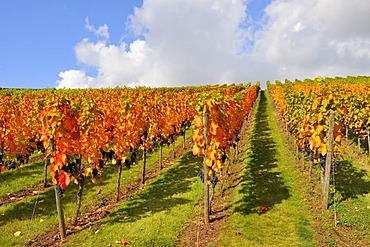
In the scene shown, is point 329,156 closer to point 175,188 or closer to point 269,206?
point 269,206

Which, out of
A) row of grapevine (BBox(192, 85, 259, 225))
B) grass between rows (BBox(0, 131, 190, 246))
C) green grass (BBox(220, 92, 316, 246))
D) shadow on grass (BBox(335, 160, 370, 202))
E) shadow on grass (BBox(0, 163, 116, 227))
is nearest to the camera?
green grass (BBox(220, 92, 316, 246))

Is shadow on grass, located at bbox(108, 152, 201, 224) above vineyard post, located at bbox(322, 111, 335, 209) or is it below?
below

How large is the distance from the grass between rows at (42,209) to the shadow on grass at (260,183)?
524 cm

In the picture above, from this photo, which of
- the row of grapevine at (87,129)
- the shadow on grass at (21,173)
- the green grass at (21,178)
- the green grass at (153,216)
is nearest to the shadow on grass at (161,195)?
the green grass at (153,216)

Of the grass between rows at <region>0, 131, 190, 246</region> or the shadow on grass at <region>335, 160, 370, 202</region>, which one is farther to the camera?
the shadow on grass at <region>335, 160, 370, 202</region>

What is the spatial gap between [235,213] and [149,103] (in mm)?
8119

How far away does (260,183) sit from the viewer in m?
13.2

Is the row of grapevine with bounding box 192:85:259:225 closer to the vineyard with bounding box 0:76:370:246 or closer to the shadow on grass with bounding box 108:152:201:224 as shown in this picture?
the vineyard with bounding box 0:76:370:246

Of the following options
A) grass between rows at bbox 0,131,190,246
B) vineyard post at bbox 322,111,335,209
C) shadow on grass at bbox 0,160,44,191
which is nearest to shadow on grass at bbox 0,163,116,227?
grass between rows at bbox 0,131,190,246

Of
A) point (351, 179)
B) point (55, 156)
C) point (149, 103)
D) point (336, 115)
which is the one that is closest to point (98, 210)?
point (55, 156)

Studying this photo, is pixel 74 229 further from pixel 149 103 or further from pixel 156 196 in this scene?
pixel 149 103

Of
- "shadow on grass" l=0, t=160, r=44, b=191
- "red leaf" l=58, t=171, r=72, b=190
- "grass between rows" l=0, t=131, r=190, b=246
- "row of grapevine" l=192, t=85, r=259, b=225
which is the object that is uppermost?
"row of grapevine" l=192, t=85, r=259, b=225

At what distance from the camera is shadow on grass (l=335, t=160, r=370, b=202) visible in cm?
1224

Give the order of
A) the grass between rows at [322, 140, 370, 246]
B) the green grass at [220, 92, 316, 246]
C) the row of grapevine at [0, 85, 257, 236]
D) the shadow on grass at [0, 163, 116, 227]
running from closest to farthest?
the green grass at [220, 92, 316, 246] < the grass between rows at [322, 140, 370, 246] < the row of grapevine at [0, 85, 257, 236] < the shadow on grass at [0, 163, 116, 227]
